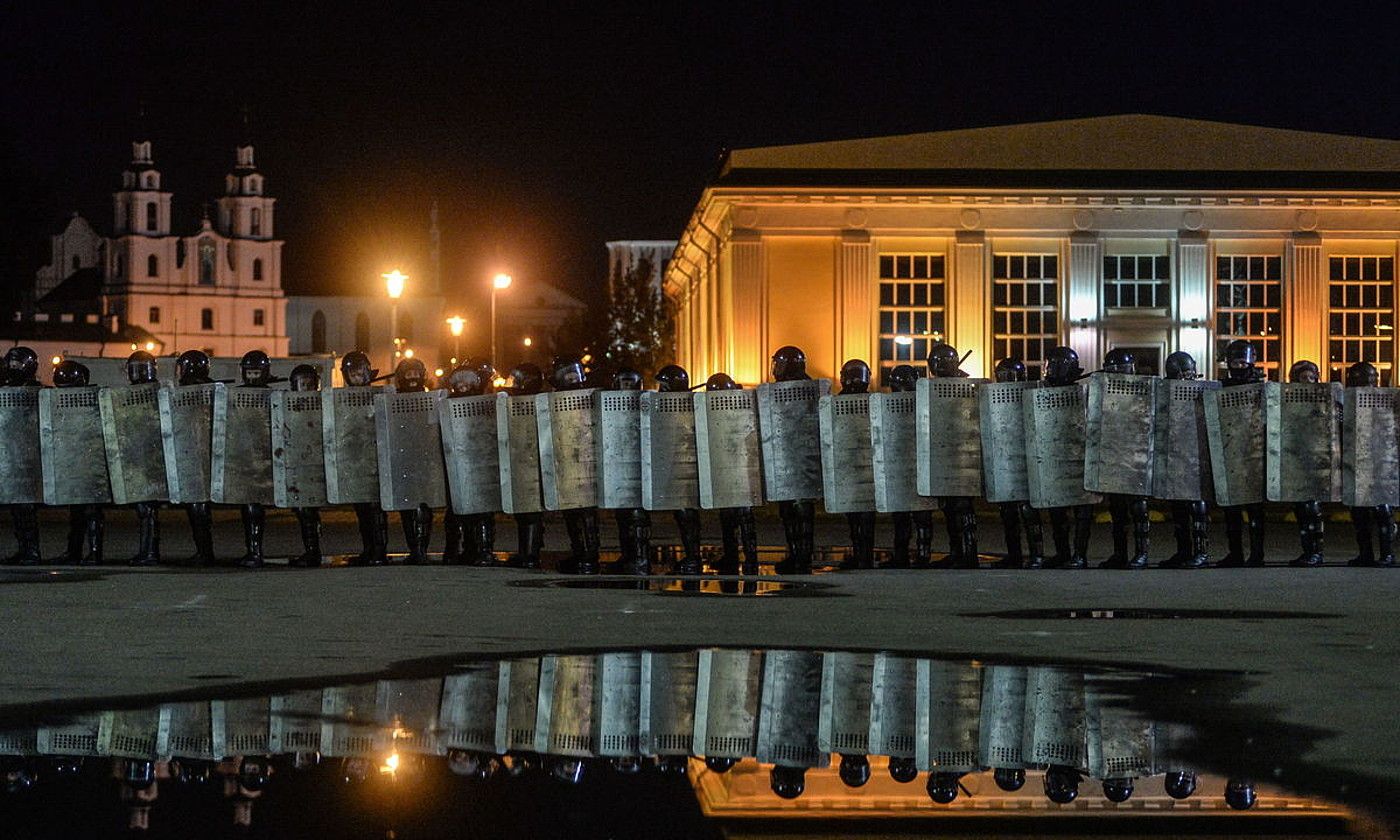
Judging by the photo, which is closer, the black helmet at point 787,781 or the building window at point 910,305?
the black helmet at point 787,781

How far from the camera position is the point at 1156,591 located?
50.4ft

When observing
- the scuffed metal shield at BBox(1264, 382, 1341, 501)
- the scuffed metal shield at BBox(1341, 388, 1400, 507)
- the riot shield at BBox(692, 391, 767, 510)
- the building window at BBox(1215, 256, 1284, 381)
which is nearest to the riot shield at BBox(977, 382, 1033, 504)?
the riot shield at BBox(692, 391, 767, 510)

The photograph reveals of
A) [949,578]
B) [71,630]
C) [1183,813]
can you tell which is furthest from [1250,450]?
[1183,813]

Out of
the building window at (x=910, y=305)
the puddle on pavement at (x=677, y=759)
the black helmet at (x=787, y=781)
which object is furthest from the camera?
the building window at (x=910, y=305)

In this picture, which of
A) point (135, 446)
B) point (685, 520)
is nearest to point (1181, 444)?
point (685, 520)

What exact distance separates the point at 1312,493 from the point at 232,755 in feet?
46.2

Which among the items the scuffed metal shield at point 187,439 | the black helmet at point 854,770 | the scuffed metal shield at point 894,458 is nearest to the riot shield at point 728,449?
the scuffed metal shield at point 894,458

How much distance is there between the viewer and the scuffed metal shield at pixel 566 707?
7.62 meters

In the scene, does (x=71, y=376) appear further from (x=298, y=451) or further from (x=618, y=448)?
(x=618, y=448)

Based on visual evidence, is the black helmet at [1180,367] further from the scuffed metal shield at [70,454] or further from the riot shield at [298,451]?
the scuffed metal shield at [70,454]

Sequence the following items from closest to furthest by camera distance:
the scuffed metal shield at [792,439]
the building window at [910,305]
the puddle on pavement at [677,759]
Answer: the puddle on pavement at [677,759] < the scuffed metal shield at [792,439] < the building window at [910,305]

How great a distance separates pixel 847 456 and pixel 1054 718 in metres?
10.8

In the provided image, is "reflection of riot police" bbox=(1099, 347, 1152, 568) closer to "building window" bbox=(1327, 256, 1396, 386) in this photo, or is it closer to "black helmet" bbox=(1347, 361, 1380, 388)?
"black helmet" bbox=(1347, 361, 1380, 388)

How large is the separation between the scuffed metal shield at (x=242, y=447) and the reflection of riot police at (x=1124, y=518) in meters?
7.74
